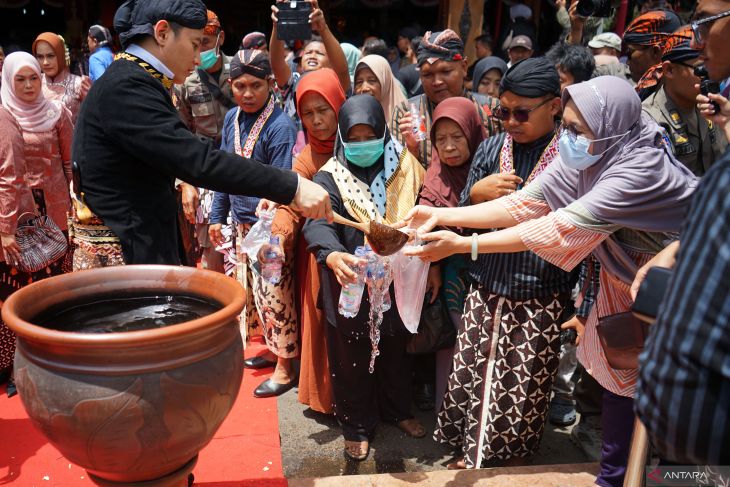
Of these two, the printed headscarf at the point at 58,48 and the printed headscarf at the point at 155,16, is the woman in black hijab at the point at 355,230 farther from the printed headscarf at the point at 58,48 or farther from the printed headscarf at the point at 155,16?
the printed headscarf at the point at 58,48

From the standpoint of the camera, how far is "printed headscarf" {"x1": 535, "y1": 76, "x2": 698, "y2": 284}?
1859mm

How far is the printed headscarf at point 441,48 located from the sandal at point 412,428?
2.06m

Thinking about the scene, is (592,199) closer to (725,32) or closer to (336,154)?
(725,32)

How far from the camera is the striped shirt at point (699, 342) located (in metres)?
0.88

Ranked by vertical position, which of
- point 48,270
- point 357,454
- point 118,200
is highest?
point 118,200

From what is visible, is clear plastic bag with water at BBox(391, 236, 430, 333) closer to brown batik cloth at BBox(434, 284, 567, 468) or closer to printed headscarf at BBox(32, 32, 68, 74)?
brown batik cloth at BBox(434, 284, 567, 468)

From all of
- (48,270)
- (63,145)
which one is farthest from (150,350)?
(63,145)

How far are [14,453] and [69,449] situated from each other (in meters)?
1.39

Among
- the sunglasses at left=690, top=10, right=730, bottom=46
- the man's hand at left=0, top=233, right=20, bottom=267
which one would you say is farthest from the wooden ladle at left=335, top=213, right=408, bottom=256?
the man's hand at left=0, top=233, right=20, bottom=267

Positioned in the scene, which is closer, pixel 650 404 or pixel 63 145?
pixel 650 404

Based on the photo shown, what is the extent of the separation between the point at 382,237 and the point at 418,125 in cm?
135

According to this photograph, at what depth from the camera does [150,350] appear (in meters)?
1.37

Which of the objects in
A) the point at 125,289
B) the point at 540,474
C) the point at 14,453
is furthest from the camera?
the point at 14,453

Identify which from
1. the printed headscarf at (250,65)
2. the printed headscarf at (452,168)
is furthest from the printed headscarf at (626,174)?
the printed headscarf at (250,65)
